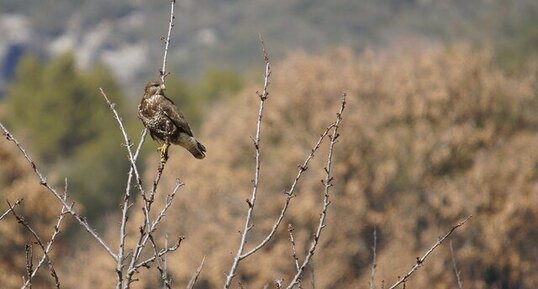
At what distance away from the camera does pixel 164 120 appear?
5.51 metres

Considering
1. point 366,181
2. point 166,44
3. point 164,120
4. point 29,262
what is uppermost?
point 366,181

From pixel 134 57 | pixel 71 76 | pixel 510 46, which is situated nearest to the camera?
pixel 510 46

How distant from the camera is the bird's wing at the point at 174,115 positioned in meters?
5.49

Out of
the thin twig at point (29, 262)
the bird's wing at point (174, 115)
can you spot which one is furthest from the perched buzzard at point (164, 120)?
the thin twig at point (29, 262)

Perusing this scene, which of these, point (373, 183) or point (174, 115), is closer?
point (174, 115)

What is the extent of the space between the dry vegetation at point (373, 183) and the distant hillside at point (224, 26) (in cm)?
5690

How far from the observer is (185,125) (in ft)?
18.3

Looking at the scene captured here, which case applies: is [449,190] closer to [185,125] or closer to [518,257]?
[518,257]

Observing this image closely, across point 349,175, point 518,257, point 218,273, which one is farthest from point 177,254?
point 518,257

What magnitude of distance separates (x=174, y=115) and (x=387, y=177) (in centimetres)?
2127

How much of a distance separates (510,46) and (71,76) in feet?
90.1

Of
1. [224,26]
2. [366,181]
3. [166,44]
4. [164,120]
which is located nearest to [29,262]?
[166,44]

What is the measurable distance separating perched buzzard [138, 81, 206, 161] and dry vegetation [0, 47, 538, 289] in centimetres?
1729

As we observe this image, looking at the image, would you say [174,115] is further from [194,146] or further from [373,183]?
[373,183]
